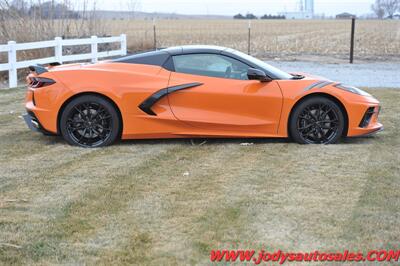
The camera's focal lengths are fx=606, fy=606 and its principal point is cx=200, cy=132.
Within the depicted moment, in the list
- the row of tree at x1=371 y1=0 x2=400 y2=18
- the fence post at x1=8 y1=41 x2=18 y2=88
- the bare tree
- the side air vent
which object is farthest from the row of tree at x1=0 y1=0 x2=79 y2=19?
the bare tree

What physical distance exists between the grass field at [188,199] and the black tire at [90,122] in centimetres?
17

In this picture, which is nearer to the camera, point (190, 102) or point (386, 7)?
point (190, 102)

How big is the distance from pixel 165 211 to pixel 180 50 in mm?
3220

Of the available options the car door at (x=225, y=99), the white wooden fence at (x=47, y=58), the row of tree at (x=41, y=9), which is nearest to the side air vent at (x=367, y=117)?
the car door at (x=225, y=99)

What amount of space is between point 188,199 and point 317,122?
2.83m

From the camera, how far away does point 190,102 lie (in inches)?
293

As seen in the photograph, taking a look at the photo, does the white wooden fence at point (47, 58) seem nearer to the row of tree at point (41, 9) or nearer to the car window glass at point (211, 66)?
the row of tree at point (41, 9)

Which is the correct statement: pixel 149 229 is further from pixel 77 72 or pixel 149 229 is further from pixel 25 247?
pixel 77 72

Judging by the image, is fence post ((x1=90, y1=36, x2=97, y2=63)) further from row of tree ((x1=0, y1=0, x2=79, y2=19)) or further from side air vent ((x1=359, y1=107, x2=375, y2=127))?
side air vent ((x1=359, y1=107, x2=375, y2=127))

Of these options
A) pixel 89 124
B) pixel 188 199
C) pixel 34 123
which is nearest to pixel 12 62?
pixel 34 123

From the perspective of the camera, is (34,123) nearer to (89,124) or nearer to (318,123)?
(89,124)

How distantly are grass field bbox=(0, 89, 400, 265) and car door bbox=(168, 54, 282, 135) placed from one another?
286 mm

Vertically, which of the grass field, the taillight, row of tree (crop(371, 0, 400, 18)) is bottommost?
the grass field

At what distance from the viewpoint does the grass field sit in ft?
14.0
